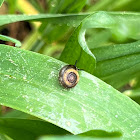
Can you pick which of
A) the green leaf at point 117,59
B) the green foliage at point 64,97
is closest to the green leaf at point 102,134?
the green foliage at point 64,97

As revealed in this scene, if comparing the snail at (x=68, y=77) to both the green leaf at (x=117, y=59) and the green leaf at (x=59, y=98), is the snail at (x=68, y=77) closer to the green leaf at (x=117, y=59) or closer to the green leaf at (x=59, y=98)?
the green leaf at (x=59, y=98)

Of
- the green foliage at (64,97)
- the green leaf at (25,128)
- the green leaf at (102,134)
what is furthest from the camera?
the green leaf at (25,128)

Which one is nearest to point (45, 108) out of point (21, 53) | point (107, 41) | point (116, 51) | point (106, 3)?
point (21, 53)

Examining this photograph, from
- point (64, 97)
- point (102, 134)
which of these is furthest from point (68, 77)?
point (102, 134)

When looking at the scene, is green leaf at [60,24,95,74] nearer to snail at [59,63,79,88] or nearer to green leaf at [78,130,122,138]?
snail at [59,63,79,88]

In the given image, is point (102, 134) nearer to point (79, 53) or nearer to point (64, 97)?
point (64, 97)

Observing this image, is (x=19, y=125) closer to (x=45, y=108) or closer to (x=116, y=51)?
(x=45, y=108)
